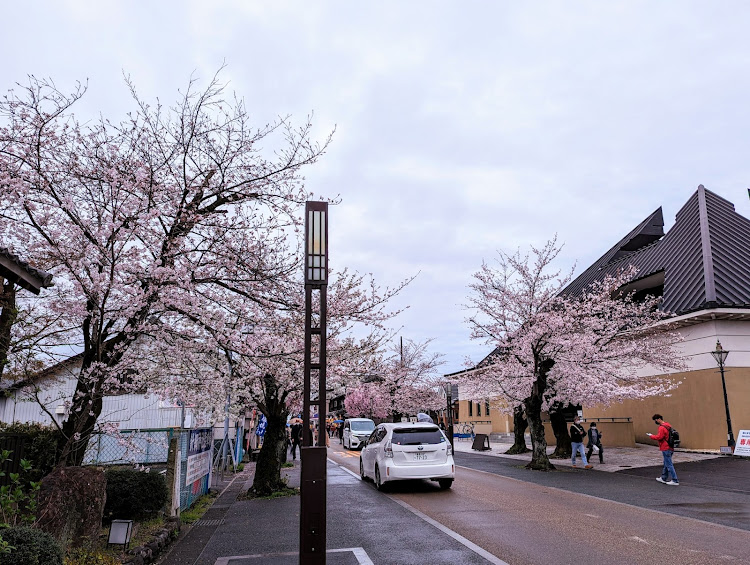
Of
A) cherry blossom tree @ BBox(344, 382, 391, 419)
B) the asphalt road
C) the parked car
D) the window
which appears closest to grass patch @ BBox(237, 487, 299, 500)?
the asphalt road

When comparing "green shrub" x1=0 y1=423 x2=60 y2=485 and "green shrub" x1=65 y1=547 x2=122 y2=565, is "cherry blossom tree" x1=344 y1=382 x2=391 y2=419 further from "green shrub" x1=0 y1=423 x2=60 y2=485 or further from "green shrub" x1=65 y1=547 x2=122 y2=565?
"green shrub" x1=65 y1=547 x2=122 y2=565

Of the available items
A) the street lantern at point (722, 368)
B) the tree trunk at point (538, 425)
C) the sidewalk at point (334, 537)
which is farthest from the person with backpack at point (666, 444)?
the sidewalk at point (334, 537)

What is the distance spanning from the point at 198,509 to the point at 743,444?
1874cm

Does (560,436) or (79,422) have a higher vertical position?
(79,422)

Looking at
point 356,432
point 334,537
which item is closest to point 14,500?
point 334,537

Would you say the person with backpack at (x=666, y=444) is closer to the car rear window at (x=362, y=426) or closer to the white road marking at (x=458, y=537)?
the white road marking at (x=458, y=537)

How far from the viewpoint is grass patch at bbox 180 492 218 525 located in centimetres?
1050

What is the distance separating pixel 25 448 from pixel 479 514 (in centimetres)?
851

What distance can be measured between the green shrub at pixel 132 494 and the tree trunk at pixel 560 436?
62.8ft

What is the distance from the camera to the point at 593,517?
998 centimetres

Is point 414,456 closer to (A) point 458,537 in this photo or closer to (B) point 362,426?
(A) point 458,537

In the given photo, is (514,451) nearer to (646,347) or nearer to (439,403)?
(646,347)

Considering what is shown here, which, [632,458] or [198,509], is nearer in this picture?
[198,509]

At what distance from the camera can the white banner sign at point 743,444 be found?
1929 cm
